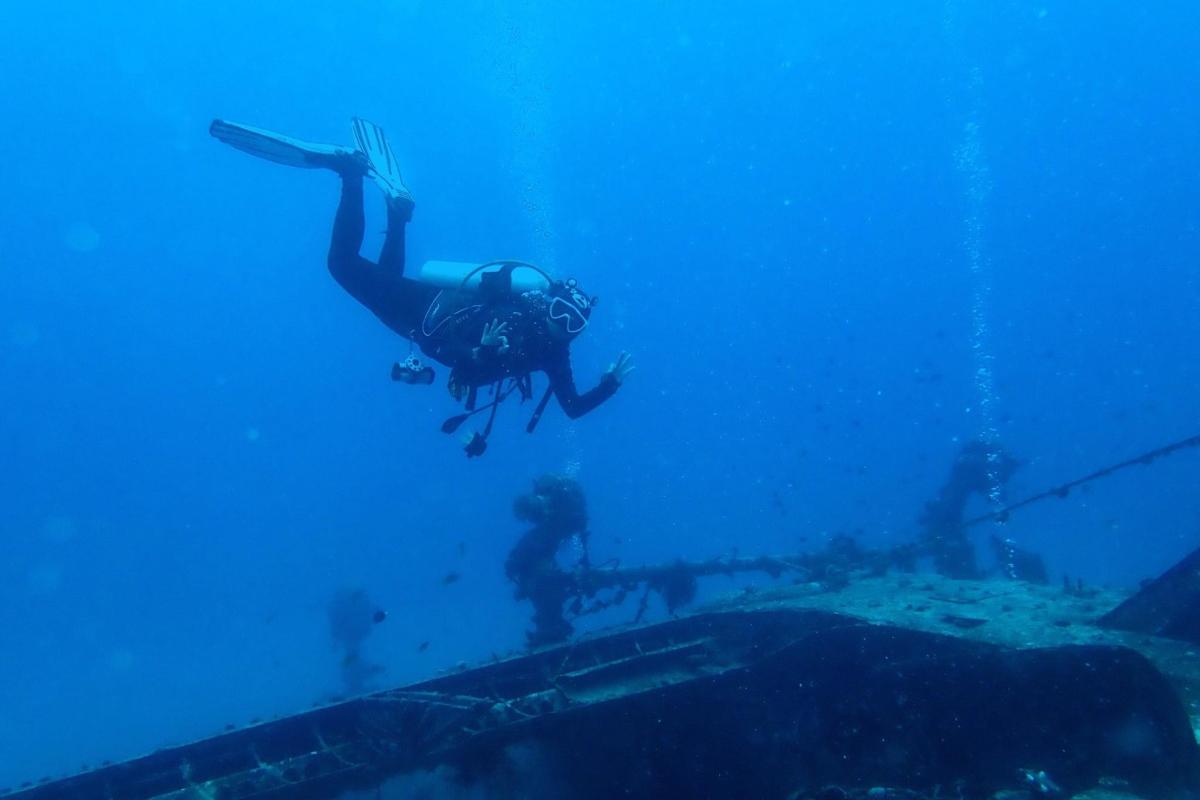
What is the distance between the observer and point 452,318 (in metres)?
7.32

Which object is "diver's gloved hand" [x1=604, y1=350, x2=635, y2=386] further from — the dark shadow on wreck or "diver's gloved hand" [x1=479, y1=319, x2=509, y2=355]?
the dark shadow on wreck

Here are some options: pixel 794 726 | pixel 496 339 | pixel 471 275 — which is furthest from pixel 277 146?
pixel 794 726

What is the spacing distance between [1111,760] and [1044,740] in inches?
20.7

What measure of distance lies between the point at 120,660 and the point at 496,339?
12915cm

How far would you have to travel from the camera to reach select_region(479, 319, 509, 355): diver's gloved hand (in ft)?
21.9

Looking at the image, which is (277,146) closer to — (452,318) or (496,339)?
(452,318)

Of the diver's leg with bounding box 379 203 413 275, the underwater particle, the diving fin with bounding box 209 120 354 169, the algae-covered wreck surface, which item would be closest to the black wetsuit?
the diver's leg with bounding box 379 203 413 275

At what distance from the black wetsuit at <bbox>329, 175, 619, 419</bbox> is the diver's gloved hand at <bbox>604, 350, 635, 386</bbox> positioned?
0.05 metres

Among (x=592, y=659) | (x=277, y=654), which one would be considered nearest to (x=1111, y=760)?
(x=592, y=659)

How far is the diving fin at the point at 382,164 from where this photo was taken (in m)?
8.38

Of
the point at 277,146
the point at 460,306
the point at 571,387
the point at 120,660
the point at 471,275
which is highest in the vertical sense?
the point at 120,660

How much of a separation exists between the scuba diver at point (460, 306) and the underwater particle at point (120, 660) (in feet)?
390

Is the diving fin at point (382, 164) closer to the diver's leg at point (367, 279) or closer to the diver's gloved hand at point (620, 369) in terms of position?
the diver's leg at point (367, 279)

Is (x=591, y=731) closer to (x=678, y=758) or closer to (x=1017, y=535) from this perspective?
(x=678, y=758)
